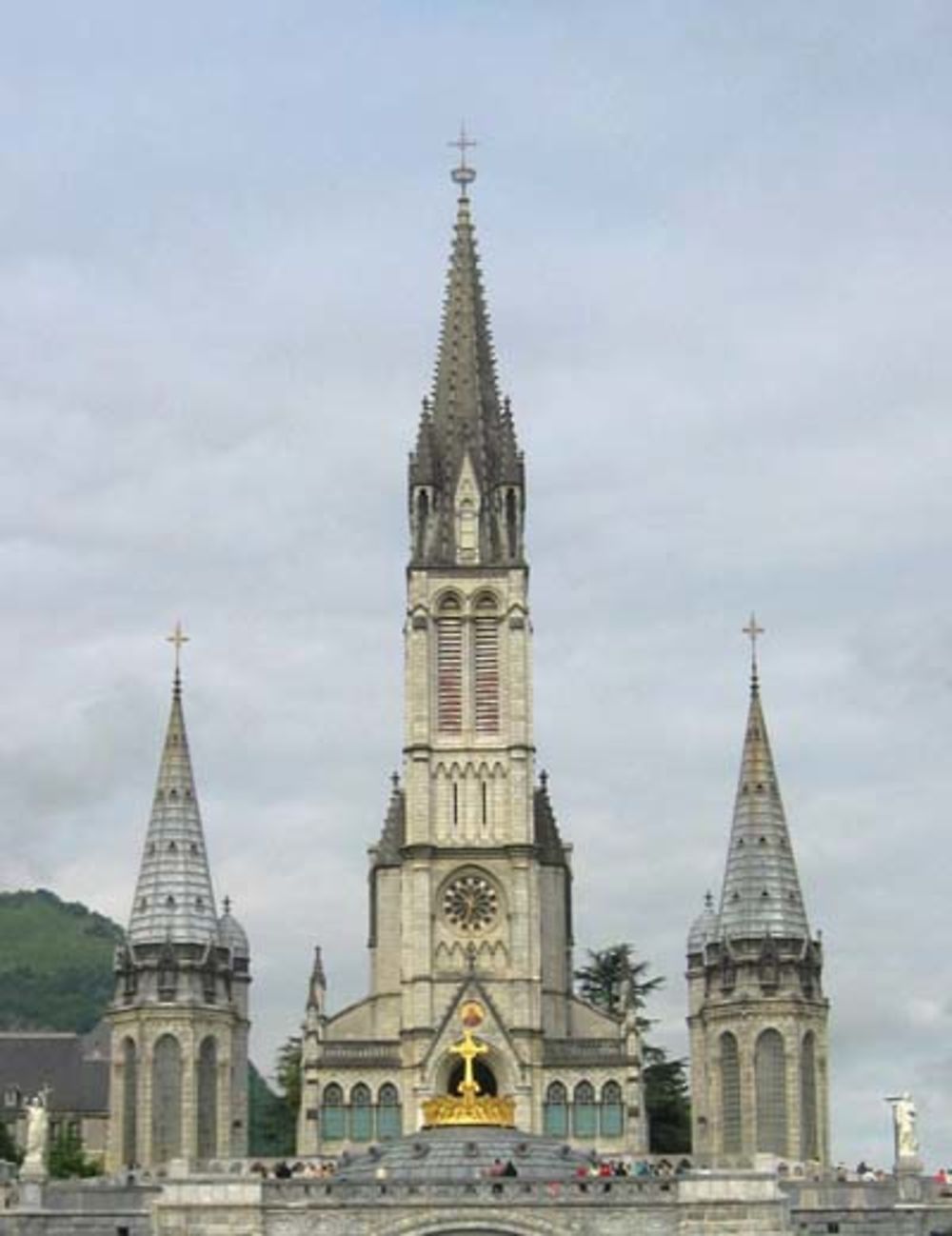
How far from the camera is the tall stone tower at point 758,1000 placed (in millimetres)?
144250

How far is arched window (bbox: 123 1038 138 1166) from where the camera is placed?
14575 centimetres

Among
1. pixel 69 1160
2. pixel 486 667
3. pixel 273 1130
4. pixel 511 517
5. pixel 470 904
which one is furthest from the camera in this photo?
pixel 273 1130

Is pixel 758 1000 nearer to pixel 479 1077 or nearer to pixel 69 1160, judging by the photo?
pixel 479 1077

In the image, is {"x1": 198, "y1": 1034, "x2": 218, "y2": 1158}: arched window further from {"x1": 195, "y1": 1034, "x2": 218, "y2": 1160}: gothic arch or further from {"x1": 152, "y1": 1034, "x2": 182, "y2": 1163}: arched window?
{"x1": 152, "y1": 1034, "x2": 182, "y2": 1163}: arched window

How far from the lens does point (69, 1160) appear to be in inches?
6043

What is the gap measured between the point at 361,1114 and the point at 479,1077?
5.03 metres

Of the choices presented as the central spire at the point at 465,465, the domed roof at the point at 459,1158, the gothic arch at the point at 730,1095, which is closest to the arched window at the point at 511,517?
the central spire at the point at 465,465

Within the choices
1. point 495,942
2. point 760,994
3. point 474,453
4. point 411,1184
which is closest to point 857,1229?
point 411,1184

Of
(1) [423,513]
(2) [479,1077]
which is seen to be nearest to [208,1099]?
(2) [479,1077]

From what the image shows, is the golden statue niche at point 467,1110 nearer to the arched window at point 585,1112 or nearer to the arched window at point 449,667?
the arched window at point 585,1112

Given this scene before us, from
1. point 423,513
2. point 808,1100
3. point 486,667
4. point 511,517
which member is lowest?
point 808,1100

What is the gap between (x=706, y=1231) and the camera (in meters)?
106

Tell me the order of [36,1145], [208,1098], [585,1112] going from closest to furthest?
[36,1145] < [208,1098] < [585,1112]

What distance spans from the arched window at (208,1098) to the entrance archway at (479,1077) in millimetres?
9716
